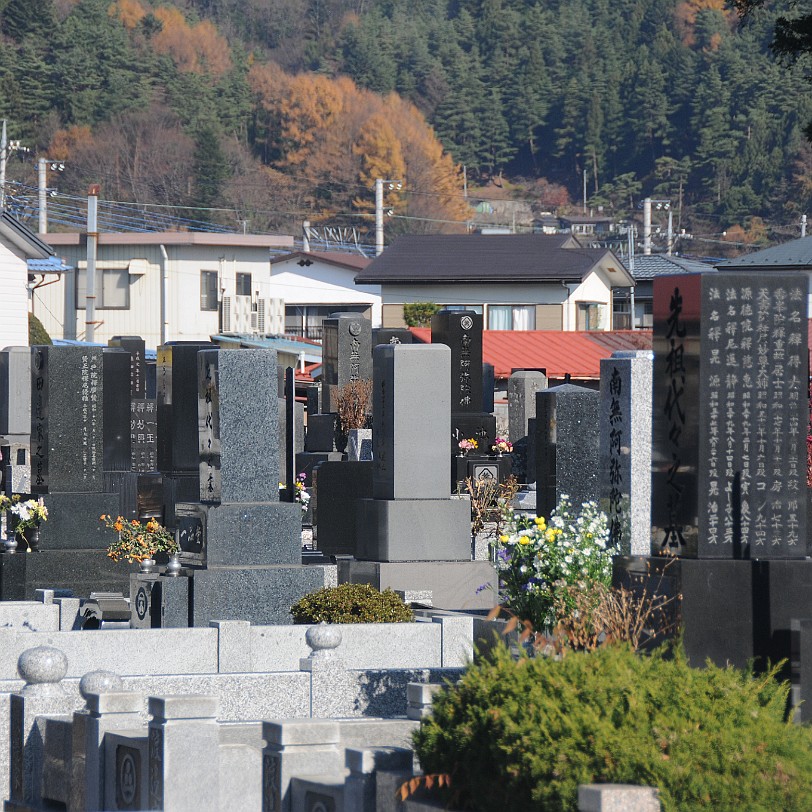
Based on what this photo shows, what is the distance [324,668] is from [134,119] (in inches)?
3705

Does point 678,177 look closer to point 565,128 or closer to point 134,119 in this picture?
point 565,128

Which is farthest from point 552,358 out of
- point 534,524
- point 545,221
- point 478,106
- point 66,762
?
point 478,106

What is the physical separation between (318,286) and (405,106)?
64.8 meters

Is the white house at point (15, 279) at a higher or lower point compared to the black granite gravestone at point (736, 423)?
higher

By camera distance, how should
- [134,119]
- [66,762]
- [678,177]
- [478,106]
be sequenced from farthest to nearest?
[478,106] < [678,177] < [134,119] < [66,762]

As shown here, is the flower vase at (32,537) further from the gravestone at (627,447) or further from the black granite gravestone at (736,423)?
the black granite gravestone at (736,423)

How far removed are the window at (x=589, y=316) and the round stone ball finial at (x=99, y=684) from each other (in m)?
44.3

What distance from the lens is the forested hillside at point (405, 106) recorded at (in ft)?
325

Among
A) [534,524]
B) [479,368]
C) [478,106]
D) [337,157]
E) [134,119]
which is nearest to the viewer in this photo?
[534,524]

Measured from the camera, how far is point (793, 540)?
934 centimetres

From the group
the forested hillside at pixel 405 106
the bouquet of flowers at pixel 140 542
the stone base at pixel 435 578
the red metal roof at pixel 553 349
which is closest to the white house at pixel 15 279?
the red metal roof at pixel 553 349

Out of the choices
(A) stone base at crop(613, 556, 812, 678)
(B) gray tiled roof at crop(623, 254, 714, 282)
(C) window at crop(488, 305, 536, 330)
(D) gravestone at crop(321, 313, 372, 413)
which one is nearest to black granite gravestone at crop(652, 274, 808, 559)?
(A) stone base at crop(613, 556, 812, 678)

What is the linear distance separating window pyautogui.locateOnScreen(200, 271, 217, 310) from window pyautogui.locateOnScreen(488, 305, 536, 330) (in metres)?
9.14

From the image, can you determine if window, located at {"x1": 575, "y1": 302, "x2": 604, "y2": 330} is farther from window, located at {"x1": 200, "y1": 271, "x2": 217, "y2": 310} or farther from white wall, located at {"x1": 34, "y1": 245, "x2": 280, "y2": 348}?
window, located at {"x1": 200, "y1": 271, "x2": 217, "y2": 310}
